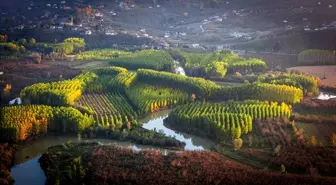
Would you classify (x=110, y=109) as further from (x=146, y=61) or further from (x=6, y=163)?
(x=146, y=61)

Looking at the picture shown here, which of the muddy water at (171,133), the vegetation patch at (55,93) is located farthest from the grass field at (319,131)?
the vegetation patch at (55,93)

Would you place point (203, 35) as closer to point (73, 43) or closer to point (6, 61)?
point (73, 43)

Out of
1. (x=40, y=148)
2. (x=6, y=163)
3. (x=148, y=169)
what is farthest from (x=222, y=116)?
→ (x=6, y=163)

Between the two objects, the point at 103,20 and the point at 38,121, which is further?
the point at 103,20

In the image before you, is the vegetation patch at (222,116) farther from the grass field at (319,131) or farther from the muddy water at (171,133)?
the grass field at (319,131)

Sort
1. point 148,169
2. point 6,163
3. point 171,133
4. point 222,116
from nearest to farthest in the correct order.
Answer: point 148,169 → point 6,163 → point 222,116 → point 171,133

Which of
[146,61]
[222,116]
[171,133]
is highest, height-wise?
[146,61]

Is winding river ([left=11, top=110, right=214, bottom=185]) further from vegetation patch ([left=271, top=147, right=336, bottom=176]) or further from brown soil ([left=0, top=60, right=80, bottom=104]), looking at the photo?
brown soil ([left=0, top=60, right=80, bottom=104])
